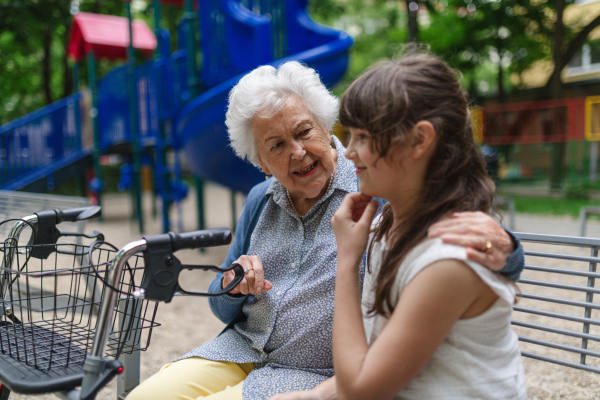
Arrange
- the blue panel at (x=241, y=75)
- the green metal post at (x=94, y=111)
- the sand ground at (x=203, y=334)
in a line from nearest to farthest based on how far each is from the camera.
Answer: the sand ground at (x=203, y=334)
the blue panel at (x=241, y=75)
the green metal post at (x=94, y=111)

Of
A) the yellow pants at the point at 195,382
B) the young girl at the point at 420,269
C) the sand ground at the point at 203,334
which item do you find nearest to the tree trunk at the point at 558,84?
the sand ground at the point at 203,334

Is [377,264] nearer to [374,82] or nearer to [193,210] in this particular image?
[374,82]

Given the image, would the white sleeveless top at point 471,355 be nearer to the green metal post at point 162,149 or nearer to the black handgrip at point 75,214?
the black handgrip at point 75,214

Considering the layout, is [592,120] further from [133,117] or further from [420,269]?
[420,269]

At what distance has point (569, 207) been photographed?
10617 mm

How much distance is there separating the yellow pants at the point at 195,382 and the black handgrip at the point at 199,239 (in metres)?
0.56

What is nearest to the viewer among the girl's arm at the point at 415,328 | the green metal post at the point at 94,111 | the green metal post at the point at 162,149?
the girl's arm at the point at 415,328

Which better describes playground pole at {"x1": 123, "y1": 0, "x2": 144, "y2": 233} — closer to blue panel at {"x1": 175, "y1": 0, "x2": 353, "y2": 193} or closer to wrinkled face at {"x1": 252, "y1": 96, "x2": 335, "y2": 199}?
blue panel at {"x1": 175, "y1": 0, "x2": 353, "y2": 193}

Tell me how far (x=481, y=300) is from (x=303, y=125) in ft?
3.31

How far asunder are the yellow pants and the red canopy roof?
9.90m

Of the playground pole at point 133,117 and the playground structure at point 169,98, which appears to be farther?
the playground pole at point 133,117

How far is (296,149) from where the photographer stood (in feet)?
6.27

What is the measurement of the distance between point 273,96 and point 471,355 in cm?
113

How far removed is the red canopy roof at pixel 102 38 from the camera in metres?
10.5
